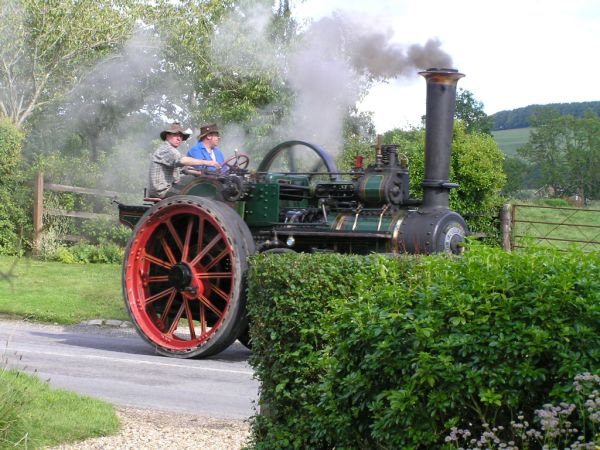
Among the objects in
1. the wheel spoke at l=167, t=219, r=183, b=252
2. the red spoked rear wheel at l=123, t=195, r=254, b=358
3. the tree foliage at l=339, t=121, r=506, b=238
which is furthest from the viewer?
the tree foliage at l=339, t=121, r=506, b=238

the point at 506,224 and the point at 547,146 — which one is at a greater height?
the point at 547,146

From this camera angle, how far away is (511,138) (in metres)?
73.1

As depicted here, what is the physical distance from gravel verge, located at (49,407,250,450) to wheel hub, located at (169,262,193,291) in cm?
301

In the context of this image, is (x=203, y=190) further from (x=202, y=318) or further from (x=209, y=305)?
(x=202, y=318)

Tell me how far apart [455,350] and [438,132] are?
20.5 feet

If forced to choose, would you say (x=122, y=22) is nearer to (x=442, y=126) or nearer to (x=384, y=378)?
(x=442, y=126)

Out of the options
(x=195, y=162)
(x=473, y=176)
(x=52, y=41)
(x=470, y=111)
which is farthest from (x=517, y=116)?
(x=195, y=162)

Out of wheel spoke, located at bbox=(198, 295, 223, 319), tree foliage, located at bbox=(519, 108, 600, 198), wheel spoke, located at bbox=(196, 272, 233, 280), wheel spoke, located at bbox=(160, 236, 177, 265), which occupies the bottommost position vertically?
wheel spoke, located at bbox=(198, 295, 223, 319)

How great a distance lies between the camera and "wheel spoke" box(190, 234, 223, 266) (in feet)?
33.3

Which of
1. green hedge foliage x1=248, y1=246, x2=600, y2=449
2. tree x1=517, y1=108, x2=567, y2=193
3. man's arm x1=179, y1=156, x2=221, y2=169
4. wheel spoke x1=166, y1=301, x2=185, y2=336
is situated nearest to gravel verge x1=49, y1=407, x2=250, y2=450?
green hedge foliage x1=248, y1=246, x2=600, y2=449

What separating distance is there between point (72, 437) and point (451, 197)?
410 inches

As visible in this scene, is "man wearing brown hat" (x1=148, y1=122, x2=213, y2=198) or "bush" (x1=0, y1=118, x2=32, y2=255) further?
"bush" (x1=0, y1=118, x2=32, y2=255)

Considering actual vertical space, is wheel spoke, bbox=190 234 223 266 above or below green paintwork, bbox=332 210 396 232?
below

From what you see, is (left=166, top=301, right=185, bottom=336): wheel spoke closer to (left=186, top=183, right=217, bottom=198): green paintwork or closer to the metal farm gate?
(left=186, top=183, right=217, bottom=198): green paintwork
